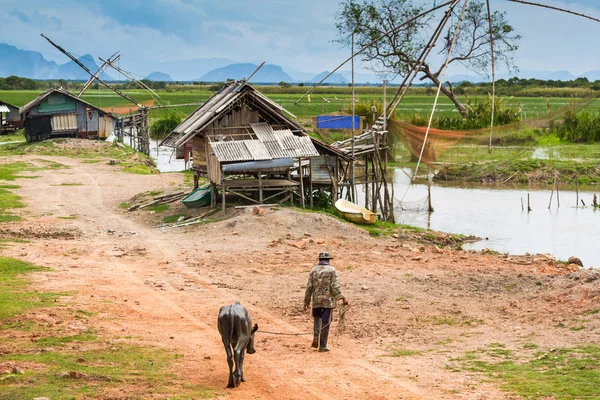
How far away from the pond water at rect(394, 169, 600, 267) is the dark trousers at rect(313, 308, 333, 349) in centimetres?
1386

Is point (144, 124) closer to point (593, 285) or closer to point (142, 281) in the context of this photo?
point (142, 281)

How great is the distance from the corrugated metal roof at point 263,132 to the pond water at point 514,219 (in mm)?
6951

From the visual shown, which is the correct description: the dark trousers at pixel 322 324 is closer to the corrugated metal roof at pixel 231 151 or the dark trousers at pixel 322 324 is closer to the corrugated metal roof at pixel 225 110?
the corrugated metal roof at pixel 231 151

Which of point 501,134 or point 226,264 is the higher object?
point 501,134

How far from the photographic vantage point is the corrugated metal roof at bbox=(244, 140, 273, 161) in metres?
25.5

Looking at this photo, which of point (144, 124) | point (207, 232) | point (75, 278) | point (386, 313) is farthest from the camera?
point (144, 124)

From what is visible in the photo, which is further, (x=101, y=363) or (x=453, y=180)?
(x=453, y=180)

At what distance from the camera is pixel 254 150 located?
84.4ft

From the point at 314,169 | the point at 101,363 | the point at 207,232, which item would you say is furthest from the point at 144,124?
the point at 101,363

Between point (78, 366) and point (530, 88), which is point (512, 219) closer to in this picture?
point (78, 366)

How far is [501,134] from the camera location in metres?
31.7

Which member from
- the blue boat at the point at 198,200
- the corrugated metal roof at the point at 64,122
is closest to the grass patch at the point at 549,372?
the blue boat at the point at 198,200

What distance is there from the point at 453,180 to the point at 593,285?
30221mm

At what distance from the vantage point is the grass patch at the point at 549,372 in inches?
385
